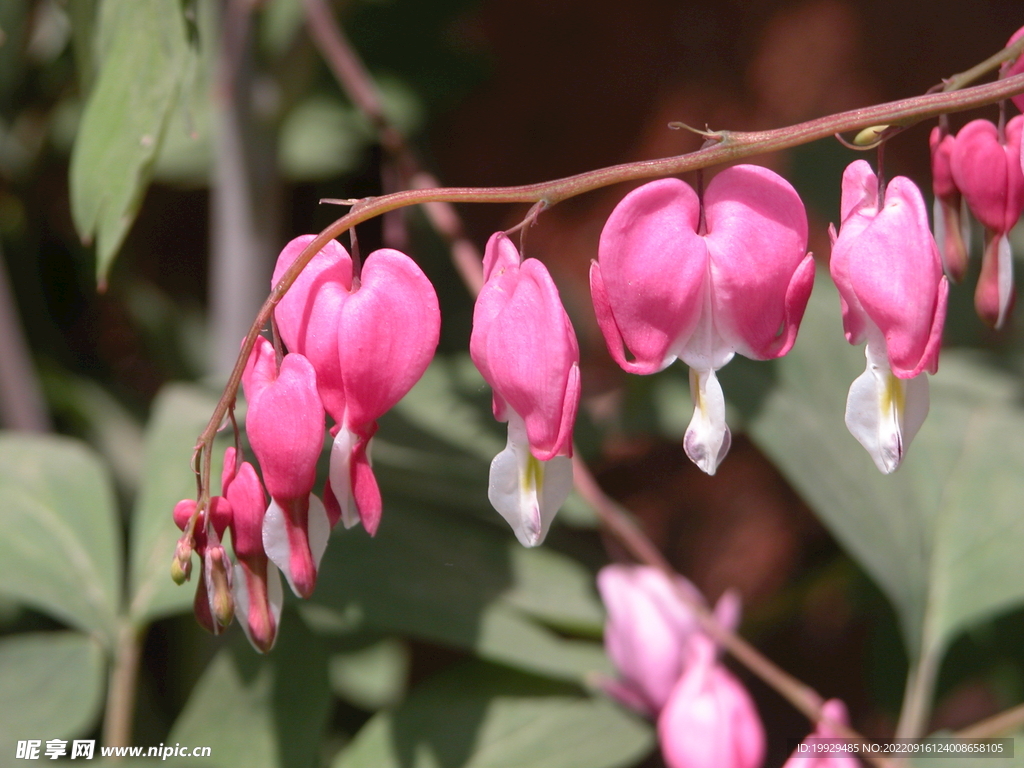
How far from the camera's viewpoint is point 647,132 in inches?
59.1

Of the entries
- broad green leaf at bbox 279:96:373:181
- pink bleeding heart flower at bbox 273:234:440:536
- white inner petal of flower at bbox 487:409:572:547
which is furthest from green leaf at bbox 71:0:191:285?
broad green leaf at bbox 279:96:373:181

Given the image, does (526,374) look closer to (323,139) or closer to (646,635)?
(646,635)

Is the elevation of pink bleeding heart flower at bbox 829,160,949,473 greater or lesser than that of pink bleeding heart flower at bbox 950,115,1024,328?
lesser

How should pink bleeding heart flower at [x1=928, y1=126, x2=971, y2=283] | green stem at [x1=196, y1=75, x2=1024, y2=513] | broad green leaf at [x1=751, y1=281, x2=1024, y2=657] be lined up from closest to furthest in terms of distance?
green stem at [x1=196, y1=75, x2=1024, y2=513]
pink bleeding heart flower at [x1=928, y1=126, x2=971, y2=283]
broad green leaf at [x1=751, y1=281, x2=1024, y2=657]

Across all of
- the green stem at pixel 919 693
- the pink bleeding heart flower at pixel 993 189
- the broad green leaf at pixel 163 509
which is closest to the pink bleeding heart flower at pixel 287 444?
the broad green leaf at pixel 163 509

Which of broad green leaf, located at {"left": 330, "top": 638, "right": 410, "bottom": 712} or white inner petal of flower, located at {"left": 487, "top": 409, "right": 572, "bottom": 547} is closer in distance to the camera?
white inner petal of flower, located at {"left": 487, "top": 409, "right": 572, "bottom": 547}

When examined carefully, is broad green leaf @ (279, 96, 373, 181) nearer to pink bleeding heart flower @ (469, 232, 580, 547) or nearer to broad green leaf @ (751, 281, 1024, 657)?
broad green leaf @ (751, 281, 1024, 657)

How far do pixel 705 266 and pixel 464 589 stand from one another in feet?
1.45

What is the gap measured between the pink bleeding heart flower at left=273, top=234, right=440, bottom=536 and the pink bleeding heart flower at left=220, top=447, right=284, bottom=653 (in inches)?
1.6

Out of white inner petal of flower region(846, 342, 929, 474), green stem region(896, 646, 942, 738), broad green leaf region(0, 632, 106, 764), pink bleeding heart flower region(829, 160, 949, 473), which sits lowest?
broad green leaf region(0, 632, 106, 764)

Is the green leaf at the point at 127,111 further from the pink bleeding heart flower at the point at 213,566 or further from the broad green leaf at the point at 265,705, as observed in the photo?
the broad green leaf at the point at 265,705

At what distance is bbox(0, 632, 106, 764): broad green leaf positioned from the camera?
2.37 feet

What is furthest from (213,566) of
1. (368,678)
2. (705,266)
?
(368,678)

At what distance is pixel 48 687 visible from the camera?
2.47 ft
